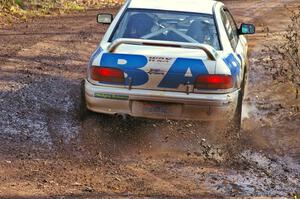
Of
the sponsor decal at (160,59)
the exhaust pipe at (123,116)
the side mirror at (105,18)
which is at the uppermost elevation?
the side mirror at (105,18)

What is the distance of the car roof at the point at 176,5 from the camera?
269 inches

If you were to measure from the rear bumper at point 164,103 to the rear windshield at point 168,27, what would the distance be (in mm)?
796

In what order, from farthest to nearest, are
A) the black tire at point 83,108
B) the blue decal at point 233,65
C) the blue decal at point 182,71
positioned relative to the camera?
the black tire at point 83,108 < the blue decal at point 233,65 < the blue decal at point 182,71

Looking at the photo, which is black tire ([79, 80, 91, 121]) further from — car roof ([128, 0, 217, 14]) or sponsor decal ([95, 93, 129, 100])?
car roof ([128, 0, 217, 14])

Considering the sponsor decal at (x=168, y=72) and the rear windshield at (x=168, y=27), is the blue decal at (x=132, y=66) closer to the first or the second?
the sponsor decal at (x=168, y=72)

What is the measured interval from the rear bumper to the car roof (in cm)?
136

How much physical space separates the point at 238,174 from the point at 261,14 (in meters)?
14.9

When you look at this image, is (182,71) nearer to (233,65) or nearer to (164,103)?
(164,103)

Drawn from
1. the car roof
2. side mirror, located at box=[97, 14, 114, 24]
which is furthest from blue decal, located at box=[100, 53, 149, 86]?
side mirror, located at box=[97, 14, 114, 24]

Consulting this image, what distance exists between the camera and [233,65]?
6.22 m

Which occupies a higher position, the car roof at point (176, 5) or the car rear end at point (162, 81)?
the car roof at point (176, 5)

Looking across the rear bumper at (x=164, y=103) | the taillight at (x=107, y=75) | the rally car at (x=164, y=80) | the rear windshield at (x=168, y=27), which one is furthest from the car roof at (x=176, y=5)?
the rear bumper at (x=164, y=103)

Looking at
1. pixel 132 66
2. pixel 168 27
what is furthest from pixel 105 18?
pixel 132 66

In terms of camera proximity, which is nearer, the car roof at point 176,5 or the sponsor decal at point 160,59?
the sponsor decal at point 160,59
